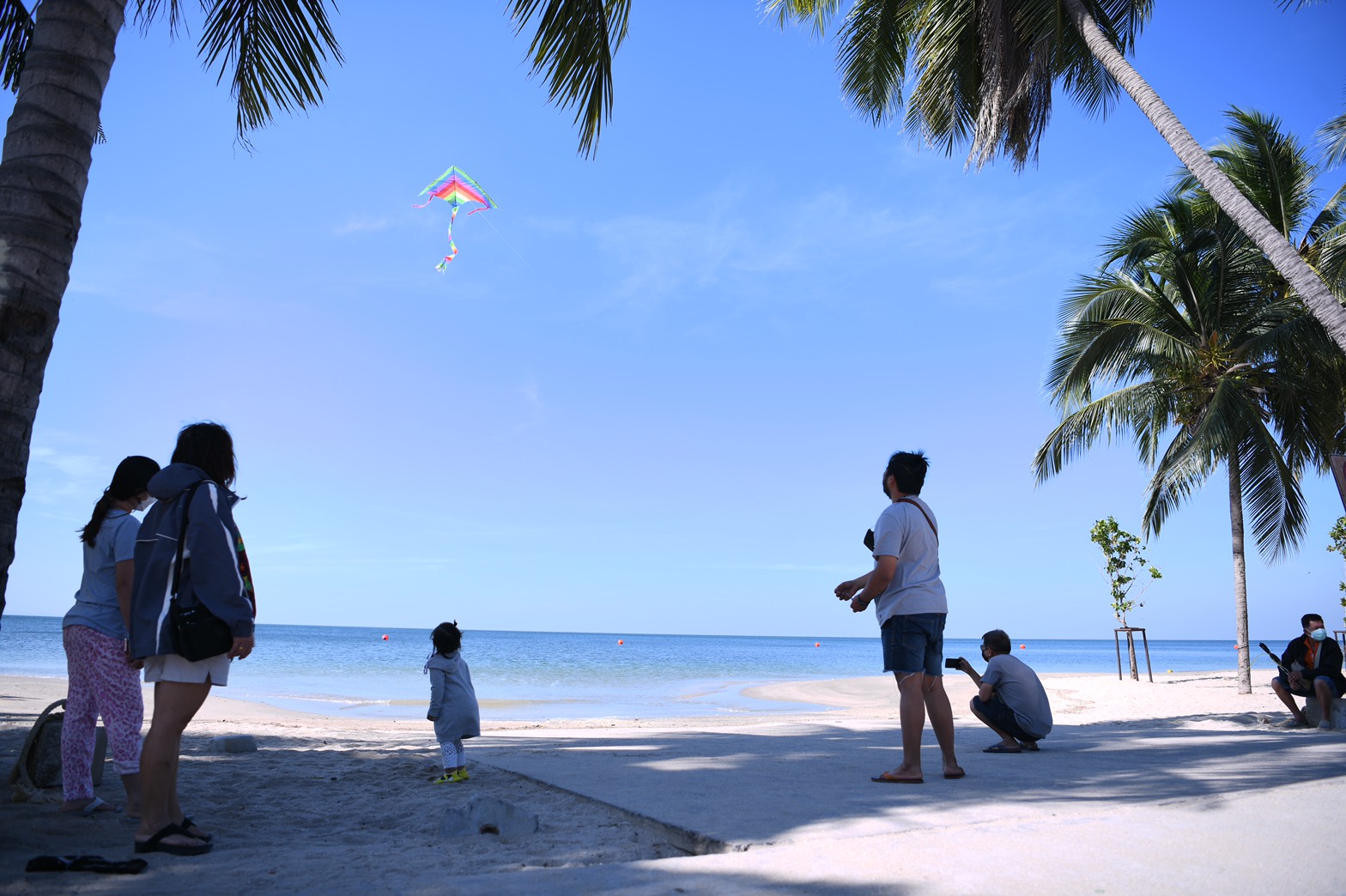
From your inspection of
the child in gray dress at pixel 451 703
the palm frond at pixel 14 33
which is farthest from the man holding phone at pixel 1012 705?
the palm frond at pixel 14 33

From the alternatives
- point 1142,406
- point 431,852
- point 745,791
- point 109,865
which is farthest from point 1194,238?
point 109,865

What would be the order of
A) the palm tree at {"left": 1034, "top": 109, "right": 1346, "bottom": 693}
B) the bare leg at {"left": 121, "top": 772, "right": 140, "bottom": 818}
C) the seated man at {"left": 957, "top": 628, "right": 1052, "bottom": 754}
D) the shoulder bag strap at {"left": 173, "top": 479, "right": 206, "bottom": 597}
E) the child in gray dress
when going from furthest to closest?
1. the palm tree at {"left": 1034, "top": 109, "right": 1346, "bottom": 693}
2. the seated man at {"left": 957, "top": 628, "right": 1052, "bottom": 754}
3. the child in gray dress
4. the bare leg at {"left": 121, "top": 772, "right": 140, "bottom": 818}
5. the shoulder bag strap at {"left": 173, "top": 479, "right": 206, "bottom": 597}

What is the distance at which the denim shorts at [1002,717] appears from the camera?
580cm

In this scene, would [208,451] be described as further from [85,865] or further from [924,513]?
[924,513]

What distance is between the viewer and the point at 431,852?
328 cm

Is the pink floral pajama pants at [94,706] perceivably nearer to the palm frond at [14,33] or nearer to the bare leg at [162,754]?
the bare leg at [162,754]

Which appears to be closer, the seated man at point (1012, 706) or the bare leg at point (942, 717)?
the bare leg at point (942, 717)

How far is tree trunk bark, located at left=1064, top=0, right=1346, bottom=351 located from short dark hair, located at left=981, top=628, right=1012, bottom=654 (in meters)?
3.84

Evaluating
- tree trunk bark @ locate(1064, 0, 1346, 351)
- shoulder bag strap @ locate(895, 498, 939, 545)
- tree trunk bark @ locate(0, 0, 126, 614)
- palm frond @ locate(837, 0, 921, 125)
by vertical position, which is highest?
palm frond @ locate(837, 0, 921, 125)

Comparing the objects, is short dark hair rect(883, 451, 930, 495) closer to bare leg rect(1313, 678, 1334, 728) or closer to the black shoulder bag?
the black shoulder bag

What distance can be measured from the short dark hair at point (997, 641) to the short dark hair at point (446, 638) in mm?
3797

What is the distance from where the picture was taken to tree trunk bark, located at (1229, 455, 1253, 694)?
14.6 m

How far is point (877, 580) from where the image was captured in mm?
4285

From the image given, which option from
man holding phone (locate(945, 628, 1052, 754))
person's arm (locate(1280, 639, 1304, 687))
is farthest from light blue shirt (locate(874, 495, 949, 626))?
person's arm (locate(1280, 639, 1304, 687))
